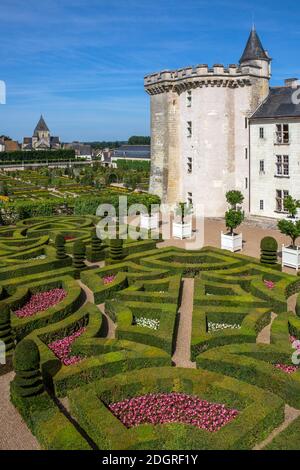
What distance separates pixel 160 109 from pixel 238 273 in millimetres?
20909

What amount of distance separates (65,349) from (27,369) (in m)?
2.91

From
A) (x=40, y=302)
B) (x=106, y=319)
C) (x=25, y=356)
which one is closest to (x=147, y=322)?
(x=106, y=319)

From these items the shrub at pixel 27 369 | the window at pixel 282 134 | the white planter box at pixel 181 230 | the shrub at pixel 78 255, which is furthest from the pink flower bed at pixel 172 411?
the window at pixel 282 134

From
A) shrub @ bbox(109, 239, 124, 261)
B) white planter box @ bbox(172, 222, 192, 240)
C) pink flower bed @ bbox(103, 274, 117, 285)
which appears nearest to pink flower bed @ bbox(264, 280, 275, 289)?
pink flower bed @ bbox(103, 274, 117, 285)

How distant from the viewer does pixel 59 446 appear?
8.25 meters

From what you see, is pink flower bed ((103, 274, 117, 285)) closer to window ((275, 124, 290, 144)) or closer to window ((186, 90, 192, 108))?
window ((275, 124, 290, 144))

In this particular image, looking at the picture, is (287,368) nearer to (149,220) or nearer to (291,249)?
(291,249)

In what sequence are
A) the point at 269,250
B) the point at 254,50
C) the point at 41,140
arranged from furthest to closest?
the point at 41,140
the point at 254,50
the point at 269,250

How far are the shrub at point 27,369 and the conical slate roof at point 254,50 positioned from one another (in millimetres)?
28814

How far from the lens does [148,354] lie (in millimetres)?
11430

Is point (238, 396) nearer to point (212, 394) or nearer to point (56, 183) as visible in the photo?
point (212, 394)

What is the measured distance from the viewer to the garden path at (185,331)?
12164 millimetres

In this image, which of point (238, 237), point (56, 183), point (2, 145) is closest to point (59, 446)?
point (238, 237)

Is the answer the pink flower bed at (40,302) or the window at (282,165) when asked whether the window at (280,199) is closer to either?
the window at (282,165)
